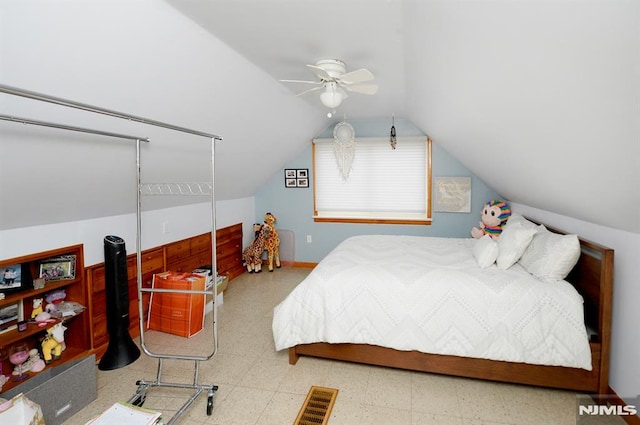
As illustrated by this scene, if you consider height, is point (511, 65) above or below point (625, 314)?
above

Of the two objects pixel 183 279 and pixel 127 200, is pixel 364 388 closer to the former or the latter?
pixel 183 279

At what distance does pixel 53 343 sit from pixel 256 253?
288 centimetres

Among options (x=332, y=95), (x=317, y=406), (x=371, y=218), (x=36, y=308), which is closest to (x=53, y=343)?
(x=36, y=308)

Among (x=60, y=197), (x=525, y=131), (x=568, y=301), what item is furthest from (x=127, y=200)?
(x=568, y=301)

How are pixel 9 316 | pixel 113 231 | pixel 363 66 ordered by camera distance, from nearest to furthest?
pixel 9 316
pixel 363 66
pixel 113 231

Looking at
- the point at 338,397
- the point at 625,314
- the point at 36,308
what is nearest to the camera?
the point at 625,314

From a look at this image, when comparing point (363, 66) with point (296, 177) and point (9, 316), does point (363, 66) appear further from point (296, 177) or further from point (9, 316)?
point (9, 316)

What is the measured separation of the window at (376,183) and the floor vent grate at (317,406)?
3.14 metres

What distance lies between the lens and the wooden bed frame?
2105mm

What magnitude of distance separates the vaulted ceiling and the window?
1706 mm

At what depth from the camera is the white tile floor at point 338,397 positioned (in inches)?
82.4

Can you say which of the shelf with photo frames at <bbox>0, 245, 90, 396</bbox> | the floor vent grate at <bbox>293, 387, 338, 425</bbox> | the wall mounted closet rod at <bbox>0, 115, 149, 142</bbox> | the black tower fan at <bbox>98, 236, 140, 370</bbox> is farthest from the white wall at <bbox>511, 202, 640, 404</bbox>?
the shelf with photo frames at <bbox>0, 245, 90, 396</bbox>

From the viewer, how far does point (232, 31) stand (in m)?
2.19

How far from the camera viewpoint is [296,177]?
215 inches
